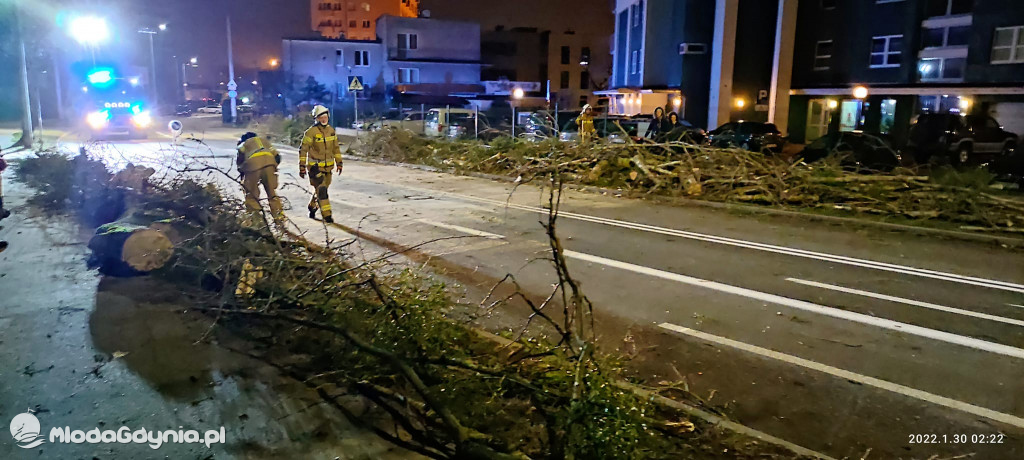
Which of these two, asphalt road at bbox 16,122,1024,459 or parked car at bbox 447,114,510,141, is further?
parked car at bbox 447,114,510,141

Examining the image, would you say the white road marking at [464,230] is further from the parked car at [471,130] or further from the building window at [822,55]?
the building window at [822,55]

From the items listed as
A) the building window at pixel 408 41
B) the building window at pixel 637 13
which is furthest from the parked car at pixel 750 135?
the building window at pixel 408 41

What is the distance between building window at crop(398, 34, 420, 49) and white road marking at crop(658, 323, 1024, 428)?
5693 cm

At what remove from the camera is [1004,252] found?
9641 millimetres

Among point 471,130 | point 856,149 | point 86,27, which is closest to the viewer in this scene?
point 856,149

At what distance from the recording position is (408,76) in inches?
2371

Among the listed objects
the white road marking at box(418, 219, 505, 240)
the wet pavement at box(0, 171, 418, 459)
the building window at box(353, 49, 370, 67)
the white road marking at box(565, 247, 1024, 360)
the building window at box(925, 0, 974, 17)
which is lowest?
the wet pavement at box(0, 171, 418, 459)

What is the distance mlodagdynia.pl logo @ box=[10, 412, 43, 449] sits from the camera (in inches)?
160

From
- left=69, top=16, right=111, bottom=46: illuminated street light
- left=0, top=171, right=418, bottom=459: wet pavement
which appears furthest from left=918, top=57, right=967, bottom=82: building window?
left=69, top=16, right=111, bottom=46: illuminated street light

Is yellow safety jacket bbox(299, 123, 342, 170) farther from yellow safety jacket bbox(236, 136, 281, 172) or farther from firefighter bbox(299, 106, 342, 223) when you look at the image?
yellow safety jacket bbox(236, 136, 281, 172)

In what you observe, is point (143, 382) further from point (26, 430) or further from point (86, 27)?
point (86, 27)

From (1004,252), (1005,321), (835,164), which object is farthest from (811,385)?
(835,164)

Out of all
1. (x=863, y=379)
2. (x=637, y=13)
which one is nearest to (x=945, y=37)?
(x=637, y=13)

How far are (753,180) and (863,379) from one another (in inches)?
335
